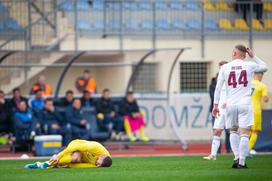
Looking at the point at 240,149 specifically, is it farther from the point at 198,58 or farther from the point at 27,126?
the point at 198,58

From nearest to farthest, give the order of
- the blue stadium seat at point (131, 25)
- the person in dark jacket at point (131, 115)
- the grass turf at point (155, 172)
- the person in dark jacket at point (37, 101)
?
the grass turf at point (155, 172), the person in dark jacket at point (37, 101), the person in dark jacket at point (131, 115), the blue stadium seat at point (131, 25)

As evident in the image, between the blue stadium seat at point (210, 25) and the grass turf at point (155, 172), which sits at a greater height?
the blue stadium seat at point (210, 25)

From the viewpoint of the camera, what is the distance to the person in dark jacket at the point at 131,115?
26.6 metres

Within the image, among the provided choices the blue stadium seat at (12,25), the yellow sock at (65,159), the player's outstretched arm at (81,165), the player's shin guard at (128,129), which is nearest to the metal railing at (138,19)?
the blue stadium seat at (12,25)

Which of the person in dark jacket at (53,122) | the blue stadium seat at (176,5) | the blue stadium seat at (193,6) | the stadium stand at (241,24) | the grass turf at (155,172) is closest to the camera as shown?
the grass turf at (155,172)

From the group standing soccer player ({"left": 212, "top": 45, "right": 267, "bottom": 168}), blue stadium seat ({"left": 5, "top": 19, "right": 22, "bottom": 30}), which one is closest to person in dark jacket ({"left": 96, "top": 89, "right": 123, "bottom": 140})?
blue stadium seat ({"left": 5, "top": 19, "right": 22, "bottom": 30})

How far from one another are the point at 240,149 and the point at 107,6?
15.7 metres

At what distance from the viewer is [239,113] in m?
16.7

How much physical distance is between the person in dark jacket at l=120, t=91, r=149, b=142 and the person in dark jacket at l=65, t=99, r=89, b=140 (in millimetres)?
1516

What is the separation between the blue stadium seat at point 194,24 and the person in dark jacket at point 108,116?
6546mm

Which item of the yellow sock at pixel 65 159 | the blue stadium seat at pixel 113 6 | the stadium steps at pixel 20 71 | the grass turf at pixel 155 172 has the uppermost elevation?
the blue stadium seat at pixel 113 6

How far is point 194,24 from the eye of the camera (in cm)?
3234

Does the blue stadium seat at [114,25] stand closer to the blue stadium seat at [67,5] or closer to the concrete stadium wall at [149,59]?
the concrete stadium wall at [149,59]

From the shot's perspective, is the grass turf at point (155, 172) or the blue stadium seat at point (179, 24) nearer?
the grass turf at point (155, 172)
